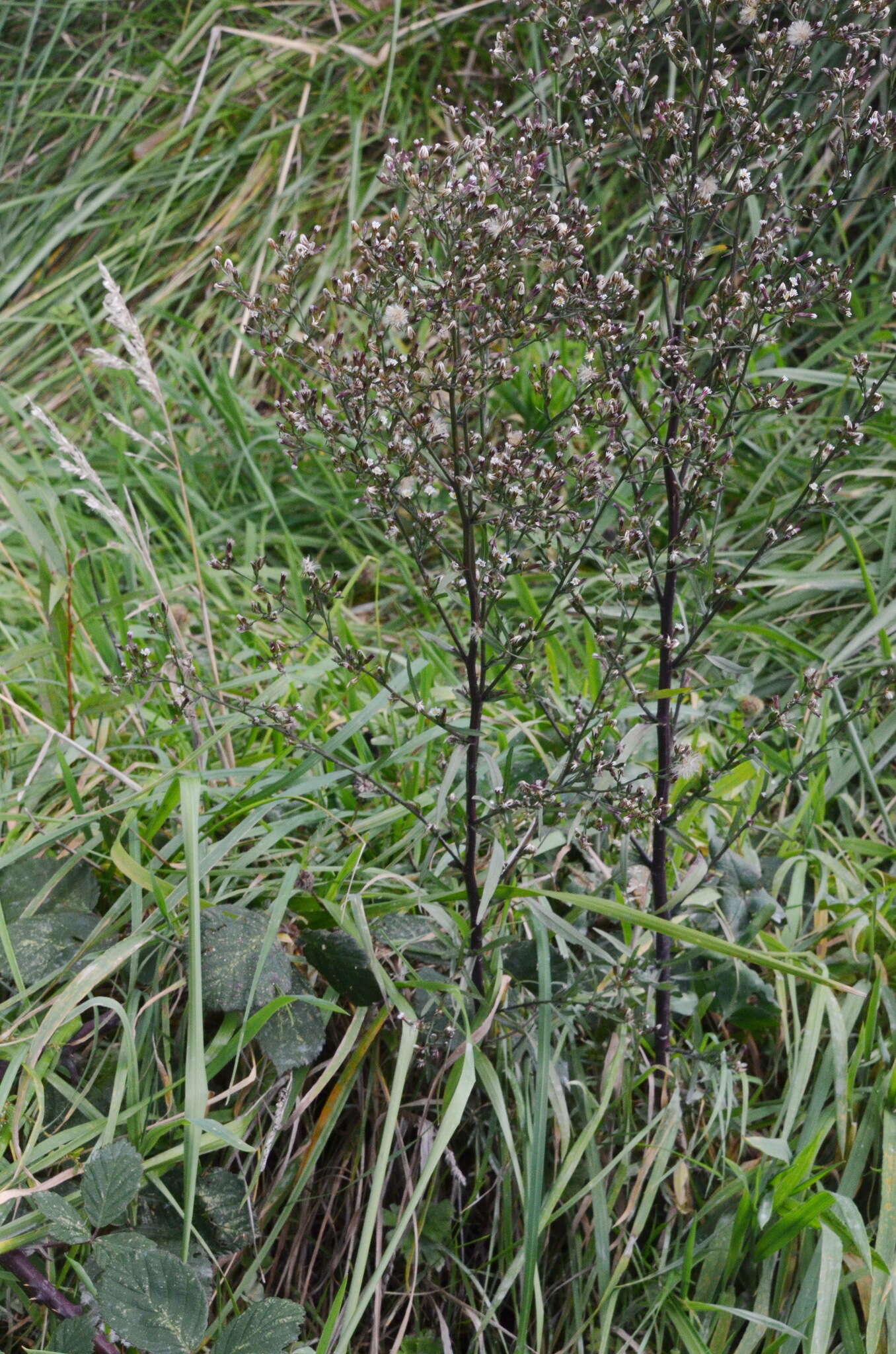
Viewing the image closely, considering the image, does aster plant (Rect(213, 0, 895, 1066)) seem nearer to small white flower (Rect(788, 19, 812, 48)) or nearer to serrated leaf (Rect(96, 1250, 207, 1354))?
small white flower (Rect(788, 19, 812, 48))

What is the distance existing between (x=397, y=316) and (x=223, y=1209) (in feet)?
3.58

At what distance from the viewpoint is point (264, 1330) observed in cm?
124

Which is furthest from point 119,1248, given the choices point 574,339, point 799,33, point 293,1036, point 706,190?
point 799,33

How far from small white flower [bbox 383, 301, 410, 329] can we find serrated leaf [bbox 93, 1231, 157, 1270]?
41.3 inches

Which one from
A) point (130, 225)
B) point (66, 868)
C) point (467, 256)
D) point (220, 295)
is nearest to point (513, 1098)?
point (66, 868)

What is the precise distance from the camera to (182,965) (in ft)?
5.33

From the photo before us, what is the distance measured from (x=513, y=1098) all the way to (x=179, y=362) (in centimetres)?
234

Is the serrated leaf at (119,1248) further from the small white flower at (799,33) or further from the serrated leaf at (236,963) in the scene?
the small white flower at (799,33)

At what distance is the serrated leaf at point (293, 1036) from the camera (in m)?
1.46

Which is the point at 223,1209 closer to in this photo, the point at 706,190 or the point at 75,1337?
the point at 75,1337

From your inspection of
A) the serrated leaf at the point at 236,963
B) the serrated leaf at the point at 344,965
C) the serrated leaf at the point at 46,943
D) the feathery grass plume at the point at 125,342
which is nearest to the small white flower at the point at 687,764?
the serrated leaf at the point at 344,965

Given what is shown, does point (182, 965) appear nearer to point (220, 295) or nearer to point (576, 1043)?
point (576, 1043)

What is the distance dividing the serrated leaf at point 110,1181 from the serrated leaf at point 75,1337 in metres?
0.10

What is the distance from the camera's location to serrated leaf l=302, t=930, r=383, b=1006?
4.95 ft
